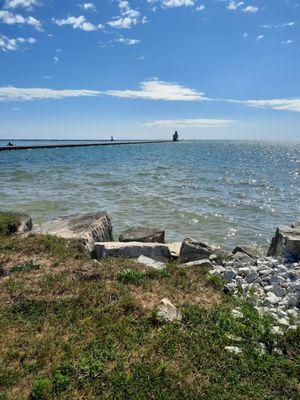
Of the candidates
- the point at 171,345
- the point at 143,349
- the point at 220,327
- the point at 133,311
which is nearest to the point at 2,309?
the point at 133,311

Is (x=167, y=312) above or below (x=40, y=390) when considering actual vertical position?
above

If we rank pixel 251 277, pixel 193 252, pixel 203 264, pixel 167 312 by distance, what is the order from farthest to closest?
pixel 193 252
pixel 203 264
pixel 251 277
pixel 167 312

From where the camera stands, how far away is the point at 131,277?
22.1 ft

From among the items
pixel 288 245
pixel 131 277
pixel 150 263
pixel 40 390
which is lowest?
pixel 40 390

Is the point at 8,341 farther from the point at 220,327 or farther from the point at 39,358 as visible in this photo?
the point at 220,327

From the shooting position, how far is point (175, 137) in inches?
7795

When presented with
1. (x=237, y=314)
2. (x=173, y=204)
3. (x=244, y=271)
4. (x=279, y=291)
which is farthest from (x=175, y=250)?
(x=173, y=204)

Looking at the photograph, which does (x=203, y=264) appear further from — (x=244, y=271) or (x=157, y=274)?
(x=157, y=274)

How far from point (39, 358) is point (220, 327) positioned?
2712 mm

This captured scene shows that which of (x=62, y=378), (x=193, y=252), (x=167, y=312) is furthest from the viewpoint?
(x=193, y=252)

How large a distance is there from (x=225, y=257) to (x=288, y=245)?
63.9 inches

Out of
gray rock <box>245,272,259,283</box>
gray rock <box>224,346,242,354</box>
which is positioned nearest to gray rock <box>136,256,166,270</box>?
gray rock <box>245,272,259,283</box>

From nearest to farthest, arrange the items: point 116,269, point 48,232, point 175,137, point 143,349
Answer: point 143,349
point 116,269
point 48,232
point 175,137

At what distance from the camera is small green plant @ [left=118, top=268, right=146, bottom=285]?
6.68m
